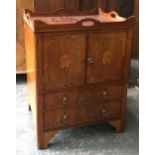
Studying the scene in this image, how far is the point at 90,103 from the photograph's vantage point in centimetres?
171

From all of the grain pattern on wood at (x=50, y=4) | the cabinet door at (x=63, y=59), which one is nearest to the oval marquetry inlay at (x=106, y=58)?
the cabinet door at (x=63, y=59)

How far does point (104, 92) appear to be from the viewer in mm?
1723

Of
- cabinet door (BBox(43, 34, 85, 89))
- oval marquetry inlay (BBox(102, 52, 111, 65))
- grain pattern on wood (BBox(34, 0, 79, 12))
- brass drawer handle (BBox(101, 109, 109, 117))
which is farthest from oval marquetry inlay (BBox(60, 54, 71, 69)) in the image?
grain pattern on wood (BBox(34, 0, 79, 12))

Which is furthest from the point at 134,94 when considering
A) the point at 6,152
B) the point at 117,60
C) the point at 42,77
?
the point at 6,152

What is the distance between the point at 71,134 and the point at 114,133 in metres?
0.32

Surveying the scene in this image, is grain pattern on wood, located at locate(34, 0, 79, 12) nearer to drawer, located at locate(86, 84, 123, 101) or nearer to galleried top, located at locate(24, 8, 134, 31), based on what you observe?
galleried top, located at locate(24, 8, 134, 31)

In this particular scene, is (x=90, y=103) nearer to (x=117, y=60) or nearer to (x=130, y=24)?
(x=117, y=60)

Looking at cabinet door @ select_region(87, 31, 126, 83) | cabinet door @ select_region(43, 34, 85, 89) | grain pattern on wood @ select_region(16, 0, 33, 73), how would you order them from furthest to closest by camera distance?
1. grain pattern on wood @ select_region(16, 0, 33, 73)
2. cabinet door @ select_region(87, 31, 126, 83)
3. cabinet door @ select_region(43, 34, 85, 89)

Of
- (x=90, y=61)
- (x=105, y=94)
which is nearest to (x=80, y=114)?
(x=105, y=94)

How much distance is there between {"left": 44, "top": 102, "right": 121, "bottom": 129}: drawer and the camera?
1631 millimetres

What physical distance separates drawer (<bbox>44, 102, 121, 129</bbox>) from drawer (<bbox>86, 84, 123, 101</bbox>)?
0.04m

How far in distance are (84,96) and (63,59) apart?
0.30 m

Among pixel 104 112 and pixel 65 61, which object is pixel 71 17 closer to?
pixel 65 61

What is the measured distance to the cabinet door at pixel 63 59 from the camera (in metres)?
1.49
